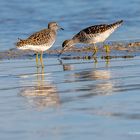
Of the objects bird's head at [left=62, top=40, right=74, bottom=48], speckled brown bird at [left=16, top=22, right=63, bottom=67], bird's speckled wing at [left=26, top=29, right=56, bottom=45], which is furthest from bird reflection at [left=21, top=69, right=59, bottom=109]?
bird's head at [left=62, top=40, right=74, bottom=48]

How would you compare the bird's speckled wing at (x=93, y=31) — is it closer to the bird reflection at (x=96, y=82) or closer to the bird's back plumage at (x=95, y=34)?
the bird's back plumage at (x=95, y=34)

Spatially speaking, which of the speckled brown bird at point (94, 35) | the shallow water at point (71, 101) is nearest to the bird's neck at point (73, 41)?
the speckled brown bird at point (94, 35)

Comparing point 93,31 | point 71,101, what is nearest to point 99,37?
point 93,31

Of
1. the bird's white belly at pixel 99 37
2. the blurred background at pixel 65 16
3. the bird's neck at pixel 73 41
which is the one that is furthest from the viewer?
the blurred background at pixel 65 16

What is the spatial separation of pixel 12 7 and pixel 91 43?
8442mm

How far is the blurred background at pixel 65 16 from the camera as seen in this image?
19638 mm

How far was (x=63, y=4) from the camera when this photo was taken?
83.1 ft

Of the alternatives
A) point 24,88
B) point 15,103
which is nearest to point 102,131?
point 15,103

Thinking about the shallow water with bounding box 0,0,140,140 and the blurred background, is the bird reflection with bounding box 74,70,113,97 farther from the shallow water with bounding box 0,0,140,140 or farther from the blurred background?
the blurred background

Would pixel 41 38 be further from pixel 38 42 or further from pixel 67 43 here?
pixel 67 43

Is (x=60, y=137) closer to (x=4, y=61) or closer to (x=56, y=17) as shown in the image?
(x=4, y=61)

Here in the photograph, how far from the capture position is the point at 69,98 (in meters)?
9.88

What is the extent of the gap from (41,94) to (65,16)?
42.1 feet

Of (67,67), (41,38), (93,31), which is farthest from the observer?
(93,31)
